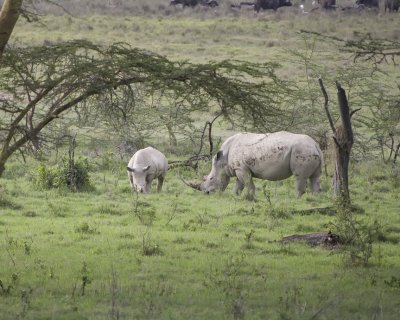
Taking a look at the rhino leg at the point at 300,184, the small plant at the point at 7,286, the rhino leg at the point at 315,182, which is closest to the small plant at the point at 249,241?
the small plant at the point at 7,286

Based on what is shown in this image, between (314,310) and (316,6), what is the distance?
63499mm

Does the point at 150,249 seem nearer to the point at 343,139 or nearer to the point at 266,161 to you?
the point at 343,139

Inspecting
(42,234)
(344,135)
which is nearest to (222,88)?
(42,234)

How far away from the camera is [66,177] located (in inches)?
799

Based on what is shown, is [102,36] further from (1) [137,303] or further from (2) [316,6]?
(1) [137,303]

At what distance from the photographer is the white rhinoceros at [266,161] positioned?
752 inches

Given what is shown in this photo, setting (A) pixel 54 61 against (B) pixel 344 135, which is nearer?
(A) pixel 54 61

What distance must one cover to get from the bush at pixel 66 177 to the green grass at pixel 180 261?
22.8 inches

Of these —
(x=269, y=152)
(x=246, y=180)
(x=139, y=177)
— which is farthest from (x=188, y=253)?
(x=139, y=177)

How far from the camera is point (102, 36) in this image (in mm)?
50500

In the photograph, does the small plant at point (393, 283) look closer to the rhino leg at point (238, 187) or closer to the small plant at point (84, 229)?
the small plant at point (84, 229)

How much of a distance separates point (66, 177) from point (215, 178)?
3.30m

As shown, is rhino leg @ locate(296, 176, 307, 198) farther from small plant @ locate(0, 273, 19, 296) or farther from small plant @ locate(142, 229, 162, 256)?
small plant @ locate(0, 273, 19, 296)

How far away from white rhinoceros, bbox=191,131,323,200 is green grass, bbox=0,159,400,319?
0.54m
